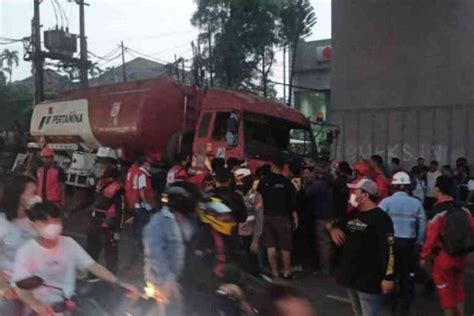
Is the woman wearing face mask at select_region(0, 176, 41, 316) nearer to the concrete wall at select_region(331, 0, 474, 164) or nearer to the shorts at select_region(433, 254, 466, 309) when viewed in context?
the shorts at select_region(433, 254, 466, 309)

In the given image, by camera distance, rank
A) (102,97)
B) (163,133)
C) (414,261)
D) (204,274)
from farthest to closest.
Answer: (102,97)
(163,133)
(414,261)
(204,274)

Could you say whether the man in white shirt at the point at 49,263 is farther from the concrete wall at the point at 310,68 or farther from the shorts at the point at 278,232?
the concrete wall at the point at 310,68

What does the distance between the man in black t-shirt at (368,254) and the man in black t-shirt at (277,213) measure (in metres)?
2.99

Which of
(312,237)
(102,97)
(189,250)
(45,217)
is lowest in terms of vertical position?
(312,237)

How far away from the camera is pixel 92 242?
24.4 feet

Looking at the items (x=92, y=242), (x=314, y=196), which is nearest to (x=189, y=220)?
(x=92, y=242)

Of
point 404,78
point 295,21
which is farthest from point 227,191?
point 295,21

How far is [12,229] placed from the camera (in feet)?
14.3

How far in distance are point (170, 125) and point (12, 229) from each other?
32.6 feet

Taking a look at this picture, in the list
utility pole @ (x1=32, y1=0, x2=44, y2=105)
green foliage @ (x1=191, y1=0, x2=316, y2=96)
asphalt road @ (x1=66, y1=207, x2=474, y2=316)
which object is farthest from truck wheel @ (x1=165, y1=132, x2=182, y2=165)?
green foliage @ (x1=191, y1=0, x2=316, y2=96)

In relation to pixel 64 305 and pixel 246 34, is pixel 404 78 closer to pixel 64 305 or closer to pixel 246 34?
pixel 246 34

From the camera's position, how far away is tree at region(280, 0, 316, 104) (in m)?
28.0

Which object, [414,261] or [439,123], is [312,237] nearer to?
[414,261]

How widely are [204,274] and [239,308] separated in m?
0.39
